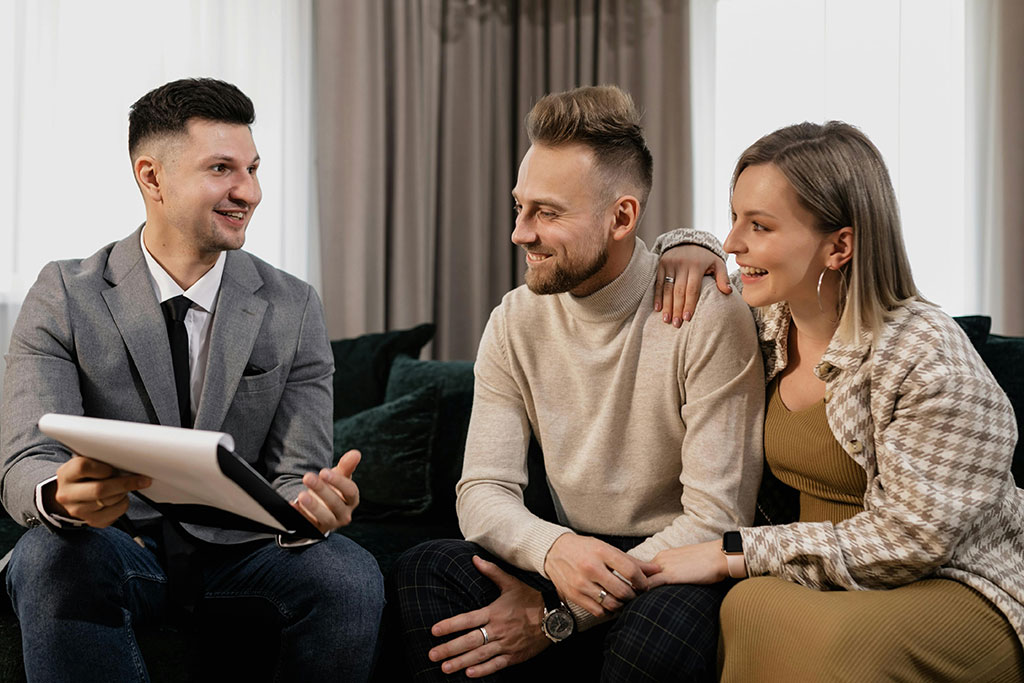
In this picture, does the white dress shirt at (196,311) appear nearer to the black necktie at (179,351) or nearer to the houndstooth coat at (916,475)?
the black necktie at (179,351)

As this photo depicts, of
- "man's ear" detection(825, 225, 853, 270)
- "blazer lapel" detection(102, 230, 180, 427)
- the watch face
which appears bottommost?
the watch face

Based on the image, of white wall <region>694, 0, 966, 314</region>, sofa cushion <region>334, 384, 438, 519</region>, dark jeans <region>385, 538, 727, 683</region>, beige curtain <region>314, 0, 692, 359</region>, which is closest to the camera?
dark jeans <region>385, 538, 727, 683</region>

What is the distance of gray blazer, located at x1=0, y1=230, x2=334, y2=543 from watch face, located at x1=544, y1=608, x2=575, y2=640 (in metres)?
0.52

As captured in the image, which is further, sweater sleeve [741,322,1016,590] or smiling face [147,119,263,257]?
smiling face [147,119,263,257]

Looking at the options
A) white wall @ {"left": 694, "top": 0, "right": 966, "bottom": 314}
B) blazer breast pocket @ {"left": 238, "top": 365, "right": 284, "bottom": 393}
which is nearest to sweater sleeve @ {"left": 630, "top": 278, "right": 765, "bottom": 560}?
blazer breast pocket @ {"left": 238, "top": 365, "right": 284, "bottom": 393}

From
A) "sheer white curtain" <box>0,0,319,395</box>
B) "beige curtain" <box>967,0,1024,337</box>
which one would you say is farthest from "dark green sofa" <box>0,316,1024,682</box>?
"beige curtain" <box>967,0,1024,337</box>

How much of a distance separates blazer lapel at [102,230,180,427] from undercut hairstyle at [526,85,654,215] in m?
0.76

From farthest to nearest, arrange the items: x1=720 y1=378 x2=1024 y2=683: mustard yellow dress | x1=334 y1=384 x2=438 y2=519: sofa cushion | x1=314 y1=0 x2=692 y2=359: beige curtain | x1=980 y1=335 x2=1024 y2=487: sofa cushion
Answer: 1. x1=314 y1=0 x2=692 y2=359: beige curtain
2. x1=334 y1=384 x2=438 y2=519: sofa cushion
3. x1=980 y1=335 x2=1024 y2=487: sofa cushion
4. x1=720 y1=378 x2=1024 y2=683: mustard yellow dress

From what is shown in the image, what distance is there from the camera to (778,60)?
3539 millimetres

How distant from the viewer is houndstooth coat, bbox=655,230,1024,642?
139cm

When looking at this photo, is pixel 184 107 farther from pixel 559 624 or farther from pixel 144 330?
pixel 559 624

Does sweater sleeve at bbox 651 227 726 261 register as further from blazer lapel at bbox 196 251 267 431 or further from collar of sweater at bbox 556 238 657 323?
blazer lapel at bbox 196 251 267 431

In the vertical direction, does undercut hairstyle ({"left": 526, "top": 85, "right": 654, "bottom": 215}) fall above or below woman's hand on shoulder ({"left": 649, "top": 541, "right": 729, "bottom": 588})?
above

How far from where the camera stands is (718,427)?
167 centimetres
